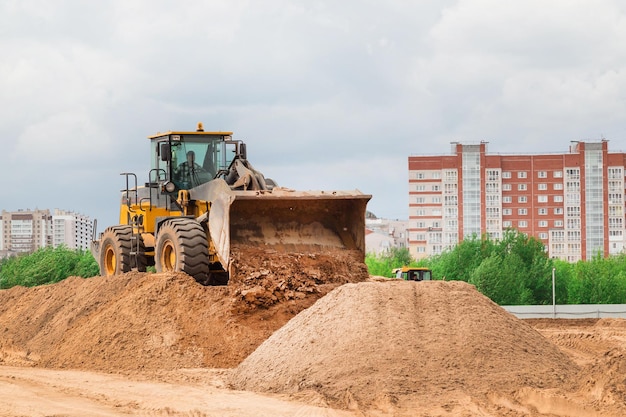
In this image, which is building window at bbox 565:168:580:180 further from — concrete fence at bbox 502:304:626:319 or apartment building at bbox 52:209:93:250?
concrete fence at bbox 502:304:626:319

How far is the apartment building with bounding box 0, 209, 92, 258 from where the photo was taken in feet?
461

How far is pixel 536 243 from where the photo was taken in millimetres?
61562

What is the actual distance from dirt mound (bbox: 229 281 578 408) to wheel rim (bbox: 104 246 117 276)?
8716 millimetres

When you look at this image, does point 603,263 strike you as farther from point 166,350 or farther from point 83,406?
point 83,406

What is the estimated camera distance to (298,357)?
45.3 feet

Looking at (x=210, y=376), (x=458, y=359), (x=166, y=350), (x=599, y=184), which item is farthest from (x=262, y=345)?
(x=599, y=184)

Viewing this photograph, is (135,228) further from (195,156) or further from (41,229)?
(41,229)

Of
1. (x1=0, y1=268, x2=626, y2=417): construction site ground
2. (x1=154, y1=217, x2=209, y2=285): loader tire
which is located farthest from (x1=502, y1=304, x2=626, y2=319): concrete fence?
(x1=154, y1=217, x2=209, y2=285): loader tire

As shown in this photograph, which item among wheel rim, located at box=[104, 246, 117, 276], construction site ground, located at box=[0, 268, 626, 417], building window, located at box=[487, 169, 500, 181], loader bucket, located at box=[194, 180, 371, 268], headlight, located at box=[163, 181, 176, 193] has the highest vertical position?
building window, located at box=[487, 169, 500, 181]

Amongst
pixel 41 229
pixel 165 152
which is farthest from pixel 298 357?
pixel 41 229

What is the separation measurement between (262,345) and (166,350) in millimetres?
1966

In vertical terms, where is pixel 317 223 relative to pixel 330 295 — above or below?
above

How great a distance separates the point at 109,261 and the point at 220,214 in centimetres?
631

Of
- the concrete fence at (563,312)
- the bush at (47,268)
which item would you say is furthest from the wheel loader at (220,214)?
the bush at (47,268)
